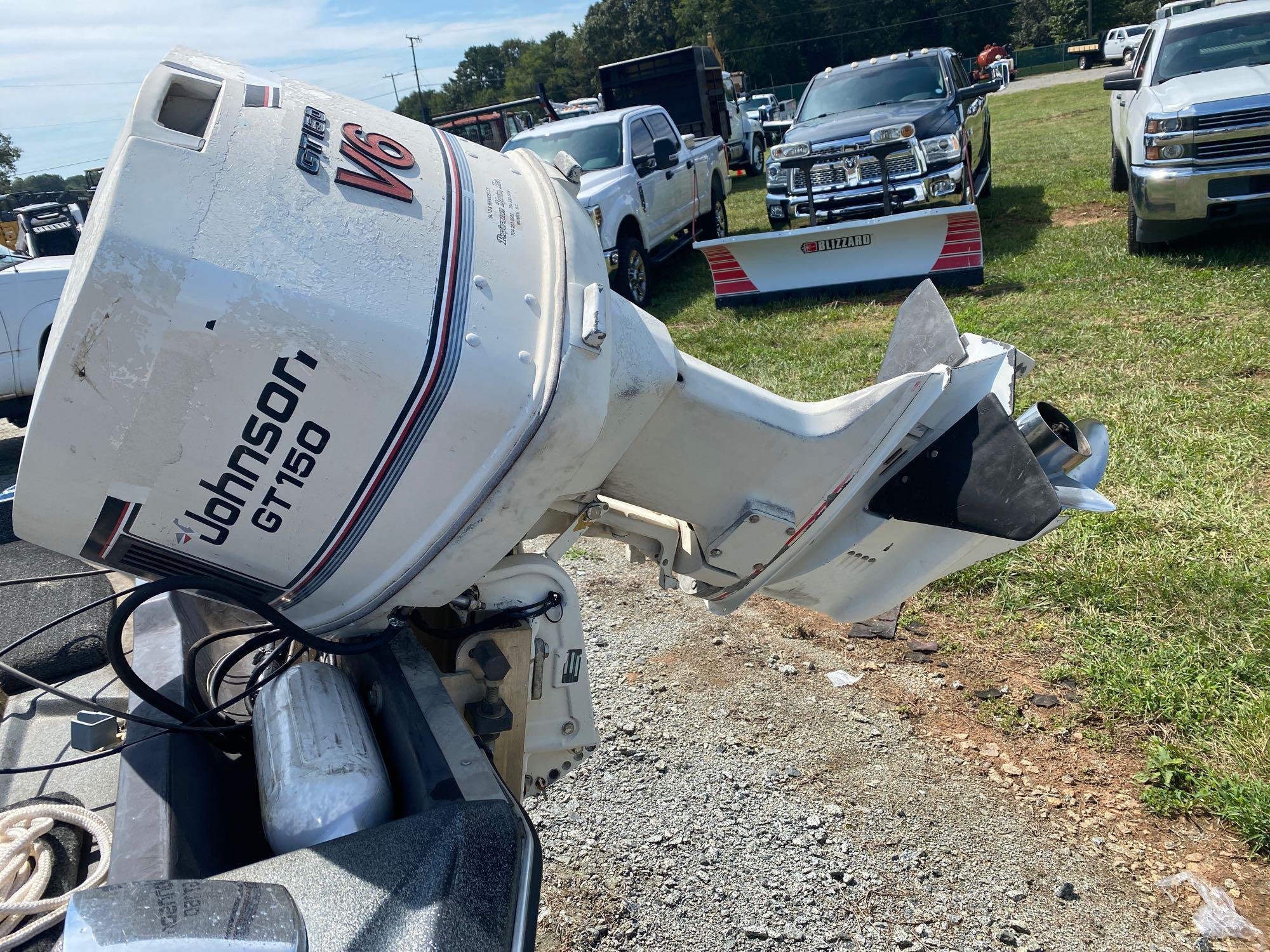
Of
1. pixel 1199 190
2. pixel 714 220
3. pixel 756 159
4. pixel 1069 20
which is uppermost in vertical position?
pixel 1199 190

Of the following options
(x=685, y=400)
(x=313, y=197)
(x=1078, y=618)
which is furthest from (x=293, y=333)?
(x=1078, y=618)

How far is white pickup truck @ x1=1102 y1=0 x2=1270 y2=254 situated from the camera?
6.95 meters

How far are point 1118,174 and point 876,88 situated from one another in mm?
2794

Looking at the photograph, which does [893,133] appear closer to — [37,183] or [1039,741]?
[1039,741]

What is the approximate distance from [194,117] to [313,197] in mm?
260

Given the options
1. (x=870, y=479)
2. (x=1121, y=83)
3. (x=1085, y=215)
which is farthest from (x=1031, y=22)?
(x=870, y=479)

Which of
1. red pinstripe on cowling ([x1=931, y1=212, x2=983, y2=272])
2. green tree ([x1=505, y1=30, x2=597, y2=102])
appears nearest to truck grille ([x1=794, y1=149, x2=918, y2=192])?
red pinstripe on cowling ([x1=931, y1=212, x2=983, y2=272])

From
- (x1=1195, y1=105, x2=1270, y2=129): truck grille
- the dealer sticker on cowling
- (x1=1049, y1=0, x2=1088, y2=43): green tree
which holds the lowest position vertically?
(x1=1049, y1=0, x2=1088, y2=43): green tree

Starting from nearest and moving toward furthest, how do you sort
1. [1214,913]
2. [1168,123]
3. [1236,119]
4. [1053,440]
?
1. [1053,440]
2. [1214,913]
3. [1236,119]
4. [1168,123]

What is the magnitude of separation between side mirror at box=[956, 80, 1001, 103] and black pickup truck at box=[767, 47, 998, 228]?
0.04ft

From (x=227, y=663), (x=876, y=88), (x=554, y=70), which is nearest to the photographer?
(x=227, y=663)

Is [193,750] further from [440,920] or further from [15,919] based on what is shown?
[440,920]

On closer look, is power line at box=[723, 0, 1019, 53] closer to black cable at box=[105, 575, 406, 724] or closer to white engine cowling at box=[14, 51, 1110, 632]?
white engine cowling at box=[14, 51, 1110, 632]

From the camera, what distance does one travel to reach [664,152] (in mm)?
10430
